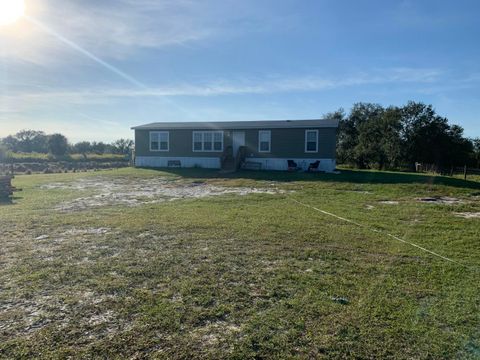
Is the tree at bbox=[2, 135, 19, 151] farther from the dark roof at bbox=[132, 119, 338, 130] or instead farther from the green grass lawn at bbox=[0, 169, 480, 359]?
the green grass lawn at bbox=[0, 169, 480, 359]

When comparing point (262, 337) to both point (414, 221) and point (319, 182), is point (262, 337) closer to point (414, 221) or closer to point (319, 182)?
point (414, 221)

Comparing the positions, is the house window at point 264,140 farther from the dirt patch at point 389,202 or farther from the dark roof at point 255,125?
the dirt patch at point 389,202

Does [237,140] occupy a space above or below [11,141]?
below

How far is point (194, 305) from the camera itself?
336 centimetres

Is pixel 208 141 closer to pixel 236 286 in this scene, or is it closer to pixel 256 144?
pixel 256 144

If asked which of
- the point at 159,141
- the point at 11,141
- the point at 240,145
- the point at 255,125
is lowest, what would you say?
the point at 240,145

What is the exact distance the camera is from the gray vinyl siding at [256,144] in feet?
64.6

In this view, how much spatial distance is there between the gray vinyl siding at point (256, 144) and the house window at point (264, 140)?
0.19 m

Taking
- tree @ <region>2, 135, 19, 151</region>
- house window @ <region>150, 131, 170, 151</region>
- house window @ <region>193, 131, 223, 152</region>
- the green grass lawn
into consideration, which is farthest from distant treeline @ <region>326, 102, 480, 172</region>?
tree @ <region>2, 135, 19, 151</region>

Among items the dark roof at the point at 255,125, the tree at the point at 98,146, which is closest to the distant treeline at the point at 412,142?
the dark roof at the point at 255,125

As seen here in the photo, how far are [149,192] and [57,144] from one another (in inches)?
1927

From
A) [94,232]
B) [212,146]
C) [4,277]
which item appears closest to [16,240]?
[94,232]

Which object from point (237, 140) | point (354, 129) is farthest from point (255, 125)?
point (354, 129)

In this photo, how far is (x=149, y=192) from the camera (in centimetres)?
1262
